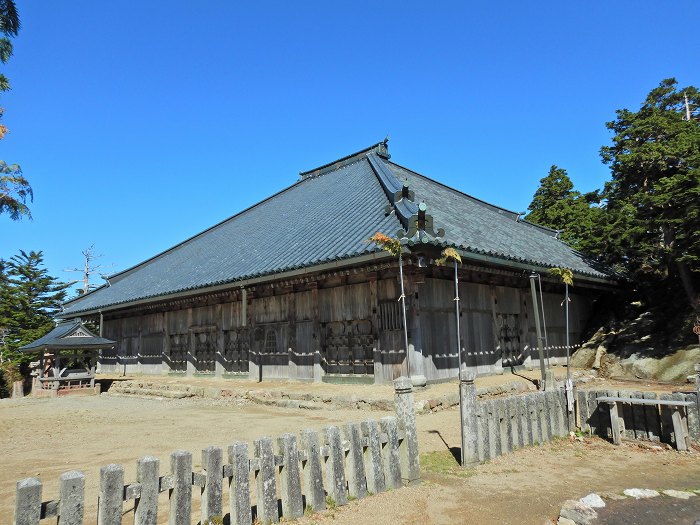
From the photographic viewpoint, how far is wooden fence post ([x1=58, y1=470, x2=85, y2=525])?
286 cm

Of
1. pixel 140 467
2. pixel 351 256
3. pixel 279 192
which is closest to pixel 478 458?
pixel 140 467

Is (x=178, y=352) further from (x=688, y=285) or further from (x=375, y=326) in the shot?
(x=688, y=285)

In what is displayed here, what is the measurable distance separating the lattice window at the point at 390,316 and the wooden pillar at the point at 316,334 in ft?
7.15

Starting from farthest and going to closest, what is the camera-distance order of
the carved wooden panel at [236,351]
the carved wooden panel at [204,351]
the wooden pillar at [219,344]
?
the carved wooden panel at [204,351], the wooden pillar at [219,344], the carved wooden panel at [236,351]

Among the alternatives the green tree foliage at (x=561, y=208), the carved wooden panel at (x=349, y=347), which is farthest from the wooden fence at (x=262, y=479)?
the green tree foliage at (x=561, y=208)

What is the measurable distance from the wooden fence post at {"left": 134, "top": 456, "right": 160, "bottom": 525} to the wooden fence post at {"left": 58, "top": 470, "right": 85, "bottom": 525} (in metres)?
0.38

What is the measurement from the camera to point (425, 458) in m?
5.96

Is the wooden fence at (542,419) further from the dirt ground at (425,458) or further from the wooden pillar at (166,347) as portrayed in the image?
the wooden pillar at (166,347)

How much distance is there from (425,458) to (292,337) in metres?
8.02

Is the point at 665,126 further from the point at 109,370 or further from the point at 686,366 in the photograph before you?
the point at 109,370

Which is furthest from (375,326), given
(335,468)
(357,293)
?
(335,468)

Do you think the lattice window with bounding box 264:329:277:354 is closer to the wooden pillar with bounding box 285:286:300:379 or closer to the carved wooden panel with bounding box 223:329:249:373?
the wooden pillar with bounding box 285:286:300:379

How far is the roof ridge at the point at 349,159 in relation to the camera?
20188 mm

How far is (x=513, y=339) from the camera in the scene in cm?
1470
